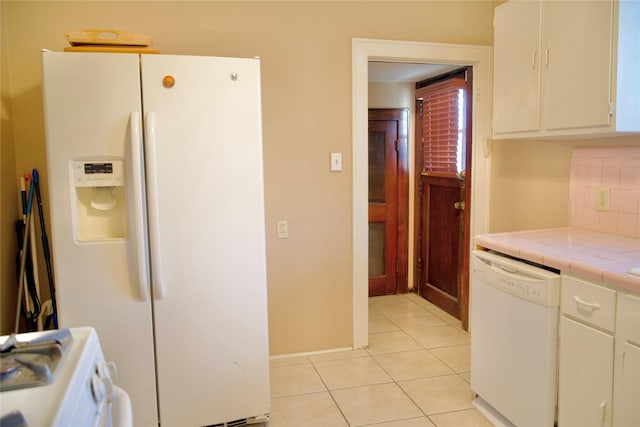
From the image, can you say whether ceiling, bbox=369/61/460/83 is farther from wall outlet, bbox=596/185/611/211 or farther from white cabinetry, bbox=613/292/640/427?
white cabinetry, bbox=613/292/640/427

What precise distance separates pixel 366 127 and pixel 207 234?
4.64ft

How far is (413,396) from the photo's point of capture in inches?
104

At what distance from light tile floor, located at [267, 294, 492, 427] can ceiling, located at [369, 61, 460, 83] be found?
2.05 meters

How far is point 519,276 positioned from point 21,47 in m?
2.79

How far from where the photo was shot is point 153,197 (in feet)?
6.71

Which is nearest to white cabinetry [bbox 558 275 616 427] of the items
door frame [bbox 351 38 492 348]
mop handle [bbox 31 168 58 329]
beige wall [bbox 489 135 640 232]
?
beige wall [bbox 489 135 640 232]

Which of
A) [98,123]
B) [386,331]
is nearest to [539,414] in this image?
[386,331]

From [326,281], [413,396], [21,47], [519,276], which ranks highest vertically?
[21,47]

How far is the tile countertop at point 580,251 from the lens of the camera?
66.4 inches

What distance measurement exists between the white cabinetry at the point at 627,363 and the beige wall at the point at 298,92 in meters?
1.73

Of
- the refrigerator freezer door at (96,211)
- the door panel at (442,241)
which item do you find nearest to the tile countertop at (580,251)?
the door panel at (442,241)

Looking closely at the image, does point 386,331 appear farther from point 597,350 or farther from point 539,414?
point 597,350

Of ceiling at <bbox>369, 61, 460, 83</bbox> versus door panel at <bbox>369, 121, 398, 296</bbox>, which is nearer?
ceiling at <bbox>369, 61, 460, 83</bbox>

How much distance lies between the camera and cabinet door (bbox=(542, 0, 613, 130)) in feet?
6.62
